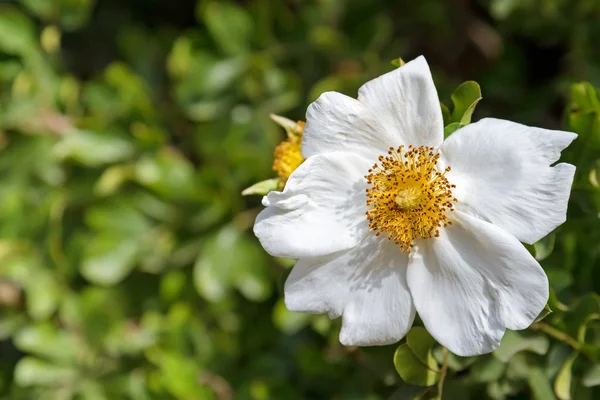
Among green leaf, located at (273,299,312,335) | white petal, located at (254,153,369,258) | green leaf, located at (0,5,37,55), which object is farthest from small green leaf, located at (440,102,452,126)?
green leaf, located at (0,5,37,55)

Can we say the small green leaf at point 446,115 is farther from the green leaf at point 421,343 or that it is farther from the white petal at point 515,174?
the green leaf at point 421,343

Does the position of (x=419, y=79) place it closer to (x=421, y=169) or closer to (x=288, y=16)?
(x=421, y=169)

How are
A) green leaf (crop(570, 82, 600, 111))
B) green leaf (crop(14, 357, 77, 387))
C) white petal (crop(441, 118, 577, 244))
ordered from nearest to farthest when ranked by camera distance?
1. white petal (crop(441, 118, 577, 244))
2. green leaf (crop(570, 82, 600, 111))
3. green leaf (crop(14, 357, 77, 387))

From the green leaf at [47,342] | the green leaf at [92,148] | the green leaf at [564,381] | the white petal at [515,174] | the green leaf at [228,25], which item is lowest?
the green leaf at [47,342]

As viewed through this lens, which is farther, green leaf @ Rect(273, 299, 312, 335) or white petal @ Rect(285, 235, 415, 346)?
green leaf @ Rect(273, 299, 312, 335)

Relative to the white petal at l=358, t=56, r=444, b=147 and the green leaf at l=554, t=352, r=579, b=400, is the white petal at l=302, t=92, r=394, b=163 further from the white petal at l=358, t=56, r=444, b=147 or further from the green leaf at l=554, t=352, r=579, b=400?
the green leaf at l=554, t=352, r=579, b=400

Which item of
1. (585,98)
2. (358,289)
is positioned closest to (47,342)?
(358,289)

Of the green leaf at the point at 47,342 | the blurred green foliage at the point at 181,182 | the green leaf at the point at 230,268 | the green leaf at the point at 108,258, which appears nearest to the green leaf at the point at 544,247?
the blurred green foliage at the point at 181,182
